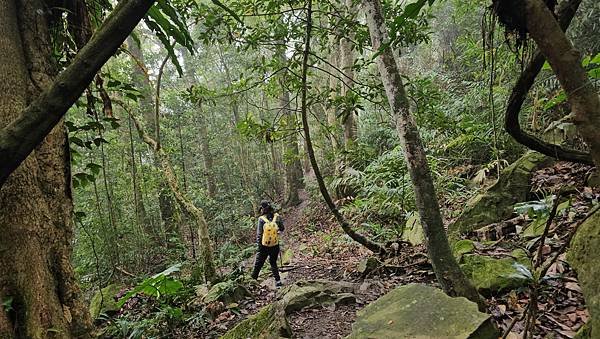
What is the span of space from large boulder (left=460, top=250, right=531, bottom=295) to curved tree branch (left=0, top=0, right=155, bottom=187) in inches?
143

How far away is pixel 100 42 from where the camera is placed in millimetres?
1174

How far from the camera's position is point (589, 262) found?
2516 millimetres

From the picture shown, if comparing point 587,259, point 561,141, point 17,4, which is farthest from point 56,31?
point 561,141

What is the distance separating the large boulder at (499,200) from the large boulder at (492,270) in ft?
4.49

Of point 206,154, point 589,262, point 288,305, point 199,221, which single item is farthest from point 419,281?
point 206,154

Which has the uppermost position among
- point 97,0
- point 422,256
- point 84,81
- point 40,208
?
point 97,0

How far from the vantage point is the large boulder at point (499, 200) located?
17.9ft

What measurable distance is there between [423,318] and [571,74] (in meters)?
2.07

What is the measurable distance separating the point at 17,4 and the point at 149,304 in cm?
576

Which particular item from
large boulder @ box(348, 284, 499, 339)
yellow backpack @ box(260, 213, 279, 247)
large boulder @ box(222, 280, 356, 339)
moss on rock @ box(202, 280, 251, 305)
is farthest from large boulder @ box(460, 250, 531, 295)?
moss on rock @ box(202, 280, 251, 305)

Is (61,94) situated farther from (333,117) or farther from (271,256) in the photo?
(333,117)

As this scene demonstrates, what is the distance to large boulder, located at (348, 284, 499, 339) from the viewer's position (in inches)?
98.7

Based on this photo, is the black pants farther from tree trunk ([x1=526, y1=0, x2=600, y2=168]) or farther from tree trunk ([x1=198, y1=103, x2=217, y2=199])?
tree trunk ([x1=198, y1=103, x2=217, y2=199])

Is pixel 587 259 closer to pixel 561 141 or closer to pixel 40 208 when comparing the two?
pixel 40 208
